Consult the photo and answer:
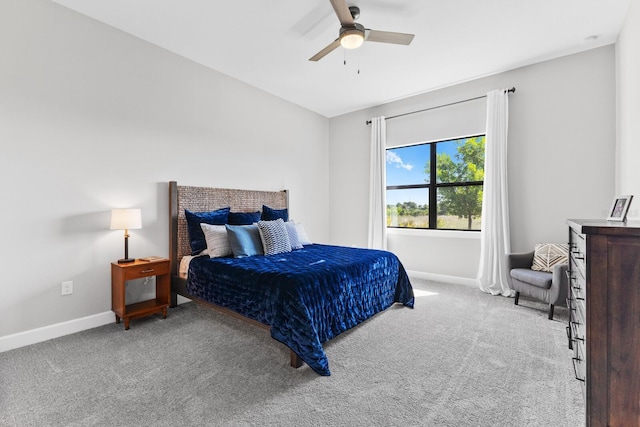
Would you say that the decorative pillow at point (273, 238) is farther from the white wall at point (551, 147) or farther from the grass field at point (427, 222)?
the white wall at point (551, 147)

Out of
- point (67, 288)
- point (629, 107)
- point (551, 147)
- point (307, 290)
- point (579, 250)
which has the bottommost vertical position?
point (67, 288)

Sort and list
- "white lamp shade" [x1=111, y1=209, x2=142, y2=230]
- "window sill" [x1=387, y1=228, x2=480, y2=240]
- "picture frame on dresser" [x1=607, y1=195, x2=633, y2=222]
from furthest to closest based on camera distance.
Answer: "window sill" [x1=387, y1=228, x2=480, y2=240], "white lamp shade" [x1=111, y1=209, x2=142, y2=230], "picture frame on dresser" [x1=607, y1=195, x2=633, y2=222]

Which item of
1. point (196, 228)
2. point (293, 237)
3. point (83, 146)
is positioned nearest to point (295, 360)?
point (293, 237)

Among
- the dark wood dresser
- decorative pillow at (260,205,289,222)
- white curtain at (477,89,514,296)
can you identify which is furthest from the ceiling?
the dark wood dresser

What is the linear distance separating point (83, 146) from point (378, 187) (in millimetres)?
3969

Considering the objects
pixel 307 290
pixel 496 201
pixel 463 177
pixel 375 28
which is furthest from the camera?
pixel 463 177

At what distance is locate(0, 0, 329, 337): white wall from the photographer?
92.8 inches

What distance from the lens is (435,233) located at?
4508 millimetres

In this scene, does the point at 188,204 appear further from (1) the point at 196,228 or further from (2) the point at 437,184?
(2) the point at 437,184

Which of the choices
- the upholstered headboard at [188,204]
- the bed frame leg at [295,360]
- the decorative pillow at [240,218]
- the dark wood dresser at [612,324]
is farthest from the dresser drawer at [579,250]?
the upholstered headboard at [188,204]

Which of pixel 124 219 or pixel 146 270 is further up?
pixel 124 219

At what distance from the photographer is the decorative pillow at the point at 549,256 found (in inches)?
126

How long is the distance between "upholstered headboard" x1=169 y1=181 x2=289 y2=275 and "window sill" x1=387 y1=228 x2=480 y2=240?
246 centimetres

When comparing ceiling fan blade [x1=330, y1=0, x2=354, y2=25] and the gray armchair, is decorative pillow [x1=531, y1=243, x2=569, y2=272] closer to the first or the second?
the gray armchair
